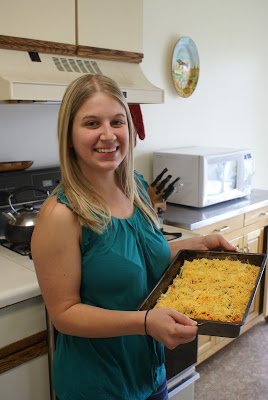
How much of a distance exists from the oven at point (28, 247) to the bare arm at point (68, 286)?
2.34 feet

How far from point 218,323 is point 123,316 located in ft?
0.78

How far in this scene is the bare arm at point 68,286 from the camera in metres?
1.02

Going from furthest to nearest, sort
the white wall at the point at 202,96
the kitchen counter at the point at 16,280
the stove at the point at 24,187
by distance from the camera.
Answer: the white wall at the point at 202,96, the stove at the point at 24,187, the kitchen counter at the point at 16,280

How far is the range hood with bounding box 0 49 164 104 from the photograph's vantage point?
5.36ft

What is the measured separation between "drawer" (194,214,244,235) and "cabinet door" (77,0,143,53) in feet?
3.55

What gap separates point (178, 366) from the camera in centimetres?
195

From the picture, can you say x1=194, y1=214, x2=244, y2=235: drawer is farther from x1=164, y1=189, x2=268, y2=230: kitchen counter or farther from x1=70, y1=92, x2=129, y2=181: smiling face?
x1=70, y1=92, x2=129, y2=181: smiling face

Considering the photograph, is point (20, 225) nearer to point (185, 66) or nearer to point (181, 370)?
point (181, 370)

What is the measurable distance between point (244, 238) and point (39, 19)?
187 centimetres

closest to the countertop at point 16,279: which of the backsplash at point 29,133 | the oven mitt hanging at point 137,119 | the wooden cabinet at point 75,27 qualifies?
the backsplash at point 29,133

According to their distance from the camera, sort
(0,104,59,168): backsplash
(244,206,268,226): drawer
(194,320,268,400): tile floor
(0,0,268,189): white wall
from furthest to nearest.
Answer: (244,206,268,226): drawer
(194,320,268,400): tile floor
(0,0,268,189): white wall
(0,104,59,168): backsplash

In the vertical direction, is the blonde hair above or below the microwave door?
above

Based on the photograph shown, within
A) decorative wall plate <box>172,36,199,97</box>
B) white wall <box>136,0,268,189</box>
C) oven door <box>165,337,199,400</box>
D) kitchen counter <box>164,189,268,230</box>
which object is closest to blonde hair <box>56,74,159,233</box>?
oven door <box>165,337,199,400</box>

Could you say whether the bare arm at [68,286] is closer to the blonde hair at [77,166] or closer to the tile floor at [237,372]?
the blonde hair at [77,166]
